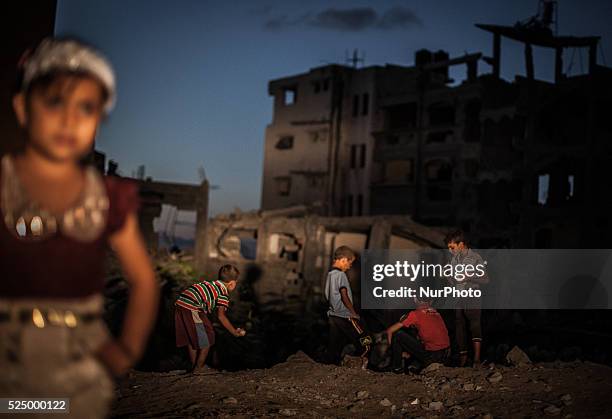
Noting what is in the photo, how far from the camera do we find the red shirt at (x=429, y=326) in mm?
7988

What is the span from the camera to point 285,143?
43844mm

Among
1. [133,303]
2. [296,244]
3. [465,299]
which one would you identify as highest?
[296,244]

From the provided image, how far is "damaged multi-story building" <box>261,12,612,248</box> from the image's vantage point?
28.7 m

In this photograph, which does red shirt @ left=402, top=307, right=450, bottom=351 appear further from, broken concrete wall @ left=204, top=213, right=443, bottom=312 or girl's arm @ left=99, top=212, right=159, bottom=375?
broken concrete wall @ left=204, top=213, right=443, bottom=312

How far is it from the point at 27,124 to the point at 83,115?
0.21 m

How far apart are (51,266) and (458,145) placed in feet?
111

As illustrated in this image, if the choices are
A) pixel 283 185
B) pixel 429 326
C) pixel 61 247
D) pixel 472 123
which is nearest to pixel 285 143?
pixel 283 185

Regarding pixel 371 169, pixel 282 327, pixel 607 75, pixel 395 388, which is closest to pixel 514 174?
pixel 607 75

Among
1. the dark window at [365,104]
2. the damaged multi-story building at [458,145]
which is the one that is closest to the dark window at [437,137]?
the damaged multi-story building at [458,145]

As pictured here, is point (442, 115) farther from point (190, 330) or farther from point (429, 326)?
point (190, 330)

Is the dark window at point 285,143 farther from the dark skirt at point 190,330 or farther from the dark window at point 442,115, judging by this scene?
the dark skirt at point 190,330

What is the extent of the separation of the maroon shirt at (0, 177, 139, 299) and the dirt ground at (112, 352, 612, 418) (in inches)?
140

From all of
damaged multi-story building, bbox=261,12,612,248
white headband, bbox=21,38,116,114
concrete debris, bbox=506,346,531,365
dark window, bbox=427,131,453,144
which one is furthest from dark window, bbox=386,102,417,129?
white headband, bbox=21,38,116,114

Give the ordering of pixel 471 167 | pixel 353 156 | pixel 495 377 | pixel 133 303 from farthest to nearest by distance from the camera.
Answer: pixel 353 156 → pixel 471 167 → pixel 495 377 → pixel 133 303
